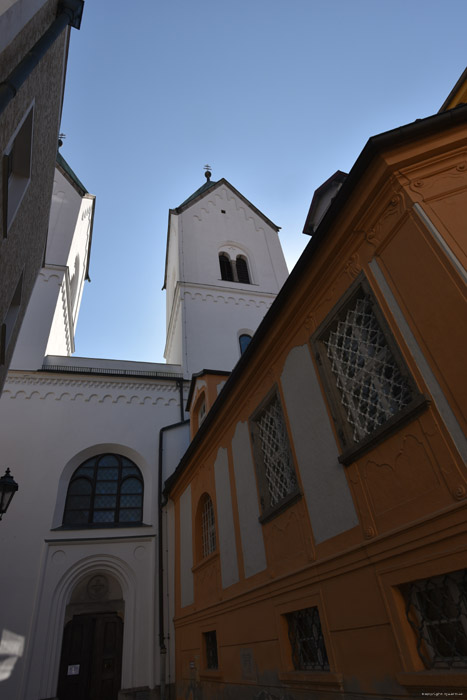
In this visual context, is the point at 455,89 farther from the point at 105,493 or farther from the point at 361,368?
the point at 105,493

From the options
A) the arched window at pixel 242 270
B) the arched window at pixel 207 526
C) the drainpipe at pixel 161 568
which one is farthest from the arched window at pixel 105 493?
the arched window at pixel 242 270

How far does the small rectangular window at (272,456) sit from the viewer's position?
5.34 m

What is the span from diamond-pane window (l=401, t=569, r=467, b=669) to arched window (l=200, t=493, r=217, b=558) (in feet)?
16.3

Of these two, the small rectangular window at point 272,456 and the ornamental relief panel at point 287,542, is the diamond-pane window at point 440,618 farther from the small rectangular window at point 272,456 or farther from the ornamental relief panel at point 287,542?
the small rectangular window at point 272,456

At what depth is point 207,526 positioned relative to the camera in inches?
324

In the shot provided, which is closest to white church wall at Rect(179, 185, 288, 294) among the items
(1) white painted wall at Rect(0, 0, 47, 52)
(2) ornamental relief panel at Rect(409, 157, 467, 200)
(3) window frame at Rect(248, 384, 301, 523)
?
(3) window frame at Rect(248, 384, 301, 523)

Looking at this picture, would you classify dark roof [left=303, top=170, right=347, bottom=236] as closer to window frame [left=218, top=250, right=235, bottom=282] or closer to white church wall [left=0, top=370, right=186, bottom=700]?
white church wall [left=0, top=370, right=186, bottom=700]

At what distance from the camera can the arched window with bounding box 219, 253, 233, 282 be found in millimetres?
19672

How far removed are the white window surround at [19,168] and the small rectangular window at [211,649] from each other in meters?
7.36

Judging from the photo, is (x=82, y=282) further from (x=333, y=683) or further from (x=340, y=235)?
(x=333, y=683)

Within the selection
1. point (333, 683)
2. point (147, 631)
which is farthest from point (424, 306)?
point (147, 631)

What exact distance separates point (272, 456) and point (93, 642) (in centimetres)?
716

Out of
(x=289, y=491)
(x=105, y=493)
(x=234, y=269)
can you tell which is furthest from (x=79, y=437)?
(x=234, y=269)

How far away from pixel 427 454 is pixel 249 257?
18.3 m
